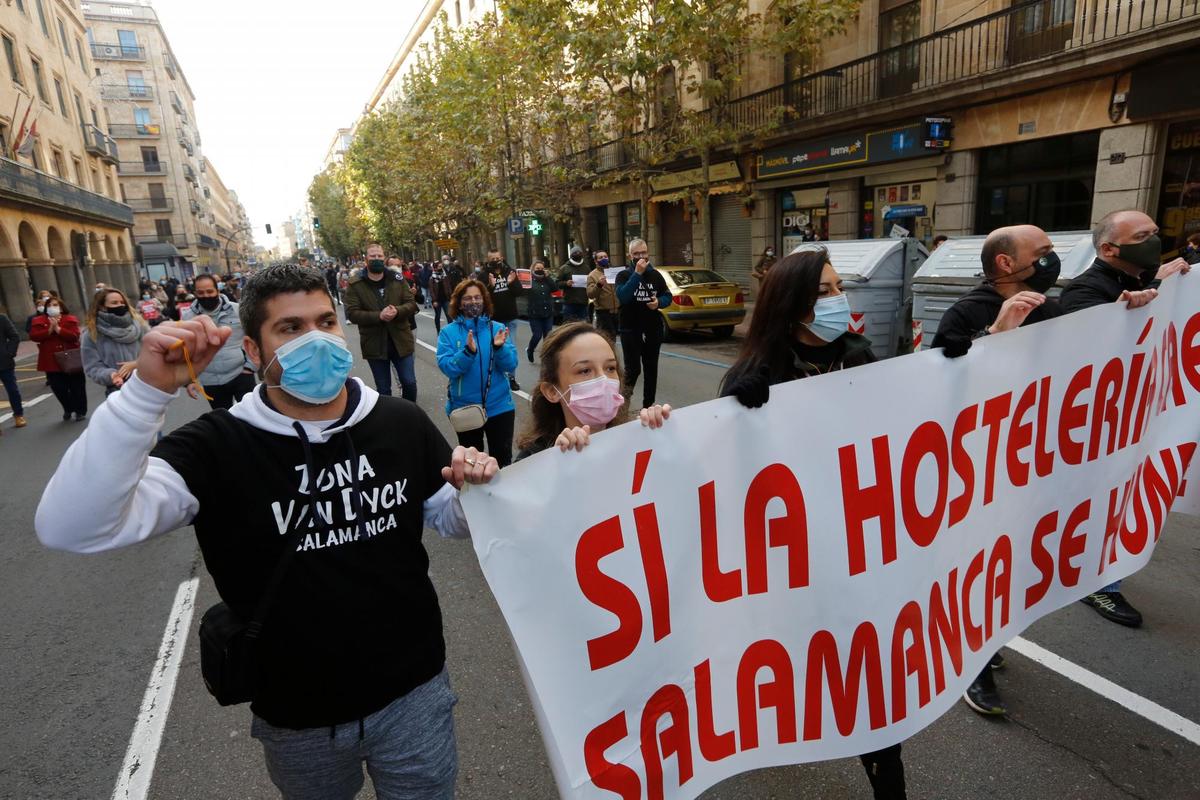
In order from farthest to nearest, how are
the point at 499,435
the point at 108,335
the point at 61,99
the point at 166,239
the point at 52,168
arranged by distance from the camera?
1. the point at 166,239
2. the point at 61,99
3. the point at 52,168
4. the point at 108,335
5. the point at 499,435

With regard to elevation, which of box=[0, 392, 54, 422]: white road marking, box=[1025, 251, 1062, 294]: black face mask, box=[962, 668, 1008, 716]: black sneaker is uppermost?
box=[1025, 251, 1062, 294]: black face mask

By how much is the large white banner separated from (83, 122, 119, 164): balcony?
163 feet

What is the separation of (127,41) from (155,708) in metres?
85.8

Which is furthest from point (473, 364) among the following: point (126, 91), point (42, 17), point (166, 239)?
point (126, 91)

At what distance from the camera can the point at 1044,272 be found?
3.08m

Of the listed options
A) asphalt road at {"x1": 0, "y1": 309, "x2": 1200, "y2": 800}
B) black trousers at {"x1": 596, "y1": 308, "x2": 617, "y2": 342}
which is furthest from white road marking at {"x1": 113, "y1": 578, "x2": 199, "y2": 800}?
black trousers at {"x1": 596, "y1": 308, "x2": 617, "y2": 342}

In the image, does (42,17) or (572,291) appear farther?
(42,17)

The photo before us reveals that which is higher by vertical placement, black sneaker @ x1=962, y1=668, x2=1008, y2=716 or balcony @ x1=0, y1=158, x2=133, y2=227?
balcony @ x1=0, y1=158, x2=133, y2=227

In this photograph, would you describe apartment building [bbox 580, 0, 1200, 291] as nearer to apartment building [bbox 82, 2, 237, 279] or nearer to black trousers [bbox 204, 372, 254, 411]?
black trousers [bbox 204, 372, 254, 411]

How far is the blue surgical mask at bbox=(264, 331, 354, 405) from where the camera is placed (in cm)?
162

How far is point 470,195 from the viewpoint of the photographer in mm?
30531

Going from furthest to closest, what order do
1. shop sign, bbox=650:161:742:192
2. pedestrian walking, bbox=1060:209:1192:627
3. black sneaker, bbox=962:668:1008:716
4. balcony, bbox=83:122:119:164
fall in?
balcony, bbox=83:122:119:164, shop sign, bbox=650:161:742:192, pedestrian walking, bbox=1060:209:1192:627, black sneaker, bbox=962:668:1008:716

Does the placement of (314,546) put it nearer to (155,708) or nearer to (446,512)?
(446,512)

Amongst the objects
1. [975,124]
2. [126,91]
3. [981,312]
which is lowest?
[981,312]
